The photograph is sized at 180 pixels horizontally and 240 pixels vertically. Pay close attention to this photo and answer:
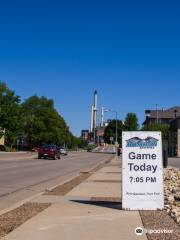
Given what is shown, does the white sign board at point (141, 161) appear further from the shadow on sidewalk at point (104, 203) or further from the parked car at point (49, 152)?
the parked car at point (49, 152)

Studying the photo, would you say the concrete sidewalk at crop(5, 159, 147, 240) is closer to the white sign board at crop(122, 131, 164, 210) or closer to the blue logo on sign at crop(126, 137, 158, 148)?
the white sign board at crop(122, 131, 164, 210)

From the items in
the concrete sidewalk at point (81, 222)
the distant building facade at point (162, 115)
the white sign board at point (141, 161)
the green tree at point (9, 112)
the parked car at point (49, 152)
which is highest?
the distant building facade at point (162, 115)

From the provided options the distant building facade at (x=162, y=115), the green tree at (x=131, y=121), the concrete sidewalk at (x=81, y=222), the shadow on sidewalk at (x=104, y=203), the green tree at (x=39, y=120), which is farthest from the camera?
the distant building facade at (x=162, y=115)

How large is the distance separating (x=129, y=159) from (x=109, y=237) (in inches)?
147

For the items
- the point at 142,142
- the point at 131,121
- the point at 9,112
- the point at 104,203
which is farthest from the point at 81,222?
the point at 131,121

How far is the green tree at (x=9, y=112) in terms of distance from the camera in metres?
91.0

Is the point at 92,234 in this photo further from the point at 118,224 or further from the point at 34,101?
the point at 34,101

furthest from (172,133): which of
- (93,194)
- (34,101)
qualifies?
(93,194)

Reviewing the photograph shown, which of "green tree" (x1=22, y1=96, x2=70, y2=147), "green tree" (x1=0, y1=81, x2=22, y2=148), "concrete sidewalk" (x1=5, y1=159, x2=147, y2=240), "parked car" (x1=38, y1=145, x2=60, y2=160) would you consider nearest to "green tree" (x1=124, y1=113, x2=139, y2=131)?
"green tree" (x1=22, y1=96, x2=70, y2=147)

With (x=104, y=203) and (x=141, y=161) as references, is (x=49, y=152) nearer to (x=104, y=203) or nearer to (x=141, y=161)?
(x=104, y=203)

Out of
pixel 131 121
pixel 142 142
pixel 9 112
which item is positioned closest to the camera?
pixel 142 142

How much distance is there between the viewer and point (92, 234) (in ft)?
29.7

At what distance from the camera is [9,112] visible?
91000 mm

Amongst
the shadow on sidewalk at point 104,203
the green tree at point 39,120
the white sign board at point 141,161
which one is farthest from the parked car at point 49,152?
the green tree at point 39,120
